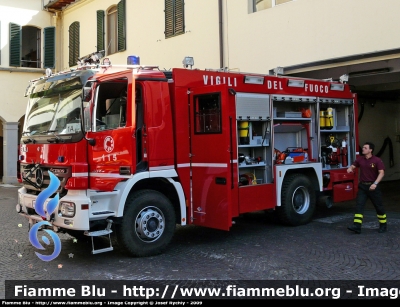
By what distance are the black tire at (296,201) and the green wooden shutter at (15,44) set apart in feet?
47.6

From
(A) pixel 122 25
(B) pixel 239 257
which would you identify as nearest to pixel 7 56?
(A) pixel 122 25

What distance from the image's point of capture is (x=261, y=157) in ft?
27.9

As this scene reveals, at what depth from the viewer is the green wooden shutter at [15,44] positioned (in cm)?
1891

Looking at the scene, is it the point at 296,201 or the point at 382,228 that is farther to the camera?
the point at 296,201

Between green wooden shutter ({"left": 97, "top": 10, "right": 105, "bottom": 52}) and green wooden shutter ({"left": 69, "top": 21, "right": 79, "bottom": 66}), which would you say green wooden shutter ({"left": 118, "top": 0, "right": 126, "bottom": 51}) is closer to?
green wooden shutter ({"left": 97, "top": 10, "right": 105, "bottom": 52})

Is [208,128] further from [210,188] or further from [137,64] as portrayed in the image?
[137,64]

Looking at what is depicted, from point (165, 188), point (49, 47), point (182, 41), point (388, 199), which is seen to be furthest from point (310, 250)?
point (49, 47)

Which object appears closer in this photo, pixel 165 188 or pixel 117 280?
pixel 117 280

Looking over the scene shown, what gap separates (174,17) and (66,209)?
31.6 ft

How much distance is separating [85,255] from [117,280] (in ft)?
4.92

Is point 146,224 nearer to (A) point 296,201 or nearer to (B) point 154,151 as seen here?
(B) point 154,151

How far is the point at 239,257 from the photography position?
6867 mm

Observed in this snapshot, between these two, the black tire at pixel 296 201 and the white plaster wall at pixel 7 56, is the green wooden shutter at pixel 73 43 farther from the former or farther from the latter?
the black tire at pixel 296 201

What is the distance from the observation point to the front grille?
652 centimetres
